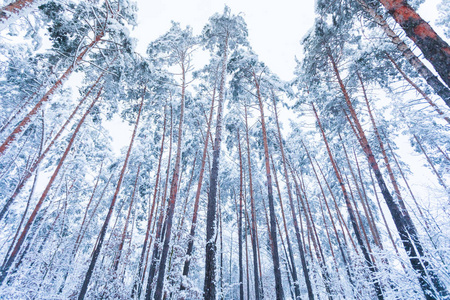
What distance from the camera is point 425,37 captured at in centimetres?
287

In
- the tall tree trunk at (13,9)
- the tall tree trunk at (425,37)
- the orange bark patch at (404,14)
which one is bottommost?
the tall tree trunk at (425,37)

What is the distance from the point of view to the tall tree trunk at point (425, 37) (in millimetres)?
2621

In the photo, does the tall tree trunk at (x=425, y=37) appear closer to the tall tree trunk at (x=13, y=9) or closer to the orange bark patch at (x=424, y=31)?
the orange bark patch at (x=424, y=31)

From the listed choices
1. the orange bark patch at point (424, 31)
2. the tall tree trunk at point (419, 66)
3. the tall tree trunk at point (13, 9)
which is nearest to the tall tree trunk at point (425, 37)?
the orange bark patch at point (424, 31)

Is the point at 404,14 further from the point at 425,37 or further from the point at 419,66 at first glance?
the point at 419,66

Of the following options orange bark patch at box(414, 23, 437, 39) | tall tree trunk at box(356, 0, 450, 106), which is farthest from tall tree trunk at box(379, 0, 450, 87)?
tall tree trunk at box(356, 0, 450, 106)

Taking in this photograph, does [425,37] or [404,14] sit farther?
[404,14]

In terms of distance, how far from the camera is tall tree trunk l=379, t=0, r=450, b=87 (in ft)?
8.60

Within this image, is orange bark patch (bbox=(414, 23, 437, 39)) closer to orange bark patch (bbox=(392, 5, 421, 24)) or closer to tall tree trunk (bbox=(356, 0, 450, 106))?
orange bark patch (bbox=(392, 5, 421, 24))

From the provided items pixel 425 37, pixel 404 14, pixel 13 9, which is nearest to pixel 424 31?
pixel 425 37

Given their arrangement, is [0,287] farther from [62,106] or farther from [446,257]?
[446,257]

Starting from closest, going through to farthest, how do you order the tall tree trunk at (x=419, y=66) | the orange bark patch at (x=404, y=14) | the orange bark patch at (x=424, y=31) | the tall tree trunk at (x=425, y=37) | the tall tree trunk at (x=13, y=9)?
the tall tree trunk at (x=425, y=37), the orange bark patch at (x=424, y=31), the orange bark patch at (x=404, y=14), the tall tree trunk at (x=419, y=66), the tall tree trunk at (x=13, y=9)

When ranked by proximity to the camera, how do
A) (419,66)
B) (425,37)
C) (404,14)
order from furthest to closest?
(419,66), (404,14), (425,37)

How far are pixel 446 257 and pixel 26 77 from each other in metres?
19.5
